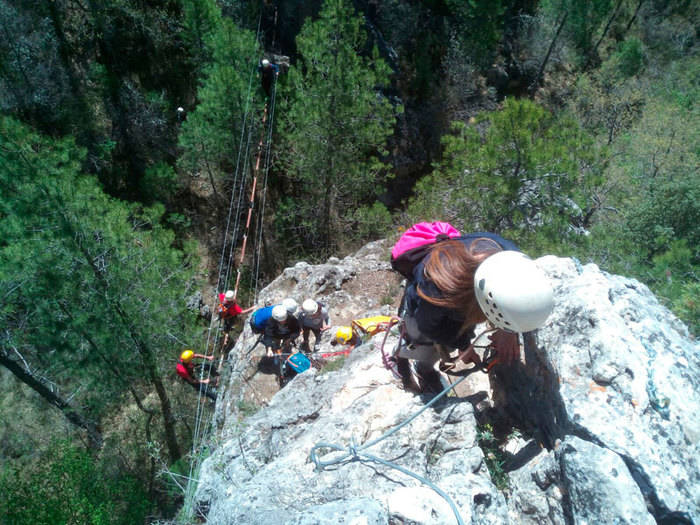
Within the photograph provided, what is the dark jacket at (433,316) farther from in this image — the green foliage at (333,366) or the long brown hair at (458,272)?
the green foliage at (333,366)

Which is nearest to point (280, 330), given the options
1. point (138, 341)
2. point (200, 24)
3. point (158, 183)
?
point (138, 341)

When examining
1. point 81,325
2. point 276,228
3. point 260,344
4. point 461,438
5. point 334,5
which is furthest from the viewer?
point 276,228

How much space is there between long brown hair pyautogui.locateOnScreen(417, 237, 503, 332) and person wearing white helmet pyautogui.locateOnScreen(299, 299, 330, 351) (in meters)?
4.25

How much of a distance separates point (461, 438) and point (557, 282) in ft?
4.85

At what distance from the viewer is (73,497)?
7230 mm

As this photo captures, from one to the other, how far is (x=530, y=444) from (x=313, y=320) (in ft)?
13.6

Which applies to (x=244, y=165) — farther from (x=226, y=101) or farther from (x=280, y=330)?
(x=280, y=330)

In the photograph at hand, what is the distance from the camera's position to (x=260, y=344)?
23.0ft

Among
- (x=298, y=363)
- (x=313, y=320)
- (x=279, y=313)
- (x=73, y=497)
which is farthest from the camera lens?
(x=73, y=497)

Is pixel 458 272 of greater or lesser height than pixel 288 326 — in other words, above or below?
above

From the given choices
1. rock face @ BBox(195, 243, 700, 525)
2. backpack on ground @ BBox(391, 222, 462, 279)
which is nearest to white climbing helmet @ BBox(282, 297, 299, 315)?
rock face @ BBox(195, 243, 700, 525)

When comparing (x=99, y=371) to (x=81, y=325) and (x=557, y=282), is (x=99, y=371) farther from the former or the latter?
(x=557, y=282)

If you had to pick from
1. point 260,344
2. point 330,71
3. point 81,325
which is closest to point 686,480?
point 260,344

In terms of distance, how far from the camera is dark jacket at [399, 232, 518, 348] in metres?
2.34
